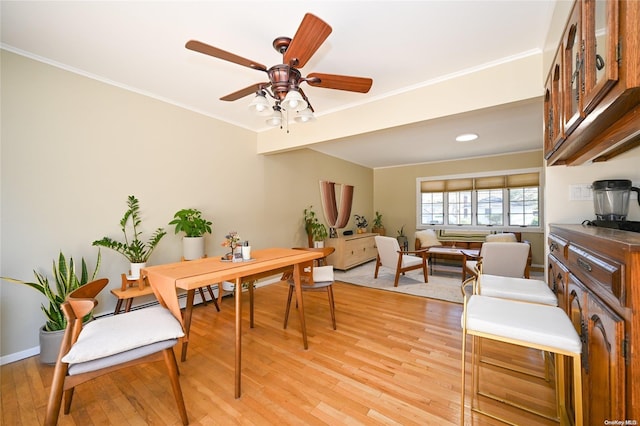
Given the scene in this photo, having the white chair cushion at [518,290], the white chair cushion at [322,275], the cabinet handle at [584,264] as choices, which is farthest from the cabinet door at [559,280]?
the white chair cushion at [322,275]

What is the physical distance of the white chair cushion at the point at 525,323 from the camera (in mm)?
1031

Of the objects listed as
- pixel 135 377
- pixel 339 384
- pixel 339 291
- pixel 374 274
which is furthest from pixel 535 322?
pixel 374 274

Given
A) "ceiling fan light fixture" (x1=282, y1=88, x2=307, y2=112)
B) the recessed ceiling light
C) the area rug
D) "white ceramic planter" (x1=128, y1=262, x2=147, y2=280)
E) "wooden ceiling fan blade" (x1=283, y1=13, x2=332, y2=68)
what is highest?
the recessed ceiling light

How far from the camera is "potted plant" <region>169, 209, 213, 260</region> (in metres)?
2.88

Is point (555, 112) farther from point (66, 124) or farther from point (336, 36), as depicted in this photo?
point (66, 124)

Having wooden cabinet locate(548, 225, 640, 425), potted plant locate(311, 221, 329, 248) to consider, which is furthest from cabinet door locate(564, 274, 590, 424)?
potted plant locate(311, 221, 329, 248)

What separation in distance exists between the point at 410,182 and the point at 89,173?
20.9ft

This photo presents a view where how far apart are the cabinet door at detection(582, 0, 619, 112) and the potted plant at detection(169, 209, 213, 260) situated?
10.8 ft

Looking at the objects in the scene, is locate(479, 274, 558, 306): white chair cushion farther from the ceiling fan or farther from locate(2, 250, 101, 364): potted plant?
locate(2, 250, 101, 364): potted plant

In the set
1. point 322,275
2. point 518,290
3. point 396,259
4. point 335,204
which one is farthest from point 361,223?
point 518,290

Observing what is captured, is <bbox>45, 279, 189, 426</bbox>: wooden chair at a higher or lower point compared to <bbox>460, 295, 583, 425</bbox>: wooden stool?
lower

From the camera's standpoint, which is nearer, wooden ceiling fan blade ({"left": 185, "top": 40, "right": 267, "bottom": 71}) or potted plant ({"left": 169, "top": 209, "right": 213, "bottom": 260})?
wooden ceiling fan blade ({"left": 185, "top": 40, "right": 267, "bottom": 71})

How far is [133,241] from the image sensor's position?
2.69 metres

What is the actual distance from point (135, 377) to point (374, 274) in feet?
12.1
